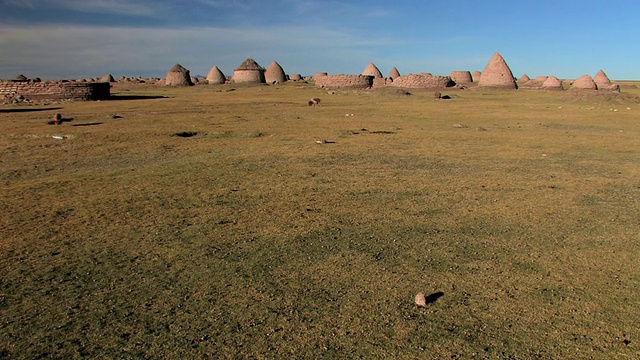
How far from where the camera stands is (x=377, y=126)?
11.0m

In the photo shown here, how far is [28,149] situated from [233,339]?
271 inches

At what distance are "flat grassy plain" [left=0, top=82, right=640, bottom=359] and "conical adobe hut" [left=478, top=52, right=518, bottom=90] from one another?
24695 millimetres

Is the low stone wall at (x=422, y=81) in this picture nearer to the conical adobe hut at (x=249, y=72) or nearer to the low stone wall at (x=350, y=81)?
the low stone wall at (x=350, y=81)

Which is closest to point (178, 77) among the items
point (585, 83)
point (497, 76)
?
point (497, 76)

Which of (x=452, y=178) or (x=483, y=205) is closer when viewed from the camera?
(x=483, y=205)

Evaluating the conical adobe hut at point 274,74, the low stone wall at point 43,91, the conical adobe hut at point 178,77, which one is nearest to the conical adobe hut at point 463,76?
the conical adobe hut at point 274,74

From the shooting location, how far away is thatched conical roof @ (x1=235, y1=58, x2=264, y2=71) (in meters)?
39.9

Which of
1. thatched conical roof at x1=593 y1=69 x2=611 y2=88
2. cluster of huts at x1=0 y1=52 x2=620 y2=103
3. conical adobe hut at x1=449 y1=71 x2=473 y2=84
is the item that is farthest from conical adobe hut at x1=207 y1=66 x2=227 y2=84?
thatched conical roof at x1=593 y1=69 x2=611 y2=88

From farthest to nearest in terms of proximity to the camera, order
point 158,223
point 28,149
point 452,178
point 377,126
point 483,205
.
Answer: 1. point 377,126
2. point 28,149
3. point 452,178
4. point 483,205
5. point 158,223

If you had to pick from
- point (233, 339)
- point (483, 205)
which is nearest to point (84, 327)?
point (233, 339)

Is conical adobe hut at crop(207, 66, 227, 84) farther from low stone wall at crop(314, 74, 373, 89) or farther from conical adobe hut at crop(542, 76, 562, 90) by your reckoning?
conical adobe hut at crop(542, 76, 562, 90)

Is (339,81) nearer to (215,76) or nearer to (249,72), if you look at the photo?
(249,72)

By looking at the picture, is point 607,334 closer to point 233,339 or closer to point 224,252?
point 233,339

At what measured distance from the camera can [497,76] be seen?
30.5 meters
